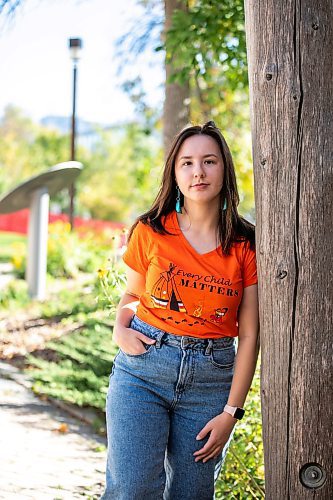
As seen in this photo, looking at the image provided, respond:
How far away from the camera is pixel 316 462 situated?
2.50 meters

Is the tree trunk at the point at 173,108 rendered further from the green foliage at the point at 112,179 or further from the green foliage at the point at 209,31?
the green foliage at the point at 112,179

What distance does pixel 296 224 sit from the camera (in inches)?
97.2

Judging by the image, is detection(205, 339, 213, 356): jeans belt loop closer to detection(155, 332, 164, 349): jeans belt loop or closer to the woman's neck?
detection(155, 332, 164, 349): jeans belt loop

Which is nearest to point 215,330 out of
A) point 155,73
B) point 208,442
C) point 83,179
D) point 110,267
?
point 208,442

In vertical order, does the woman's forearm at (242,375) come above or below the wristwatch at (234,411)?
above

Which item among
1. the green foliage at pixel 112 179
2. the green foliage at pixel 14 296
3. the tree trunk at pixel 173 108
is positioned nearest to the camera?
the tree trunk at pixel 173 108

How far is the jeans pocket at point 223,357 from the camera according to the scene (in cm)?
266

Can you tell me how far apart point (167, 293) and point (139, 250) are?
22 cm

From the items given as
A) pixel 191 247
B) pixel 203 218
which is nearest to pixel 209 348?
Answer: pixel 191 247

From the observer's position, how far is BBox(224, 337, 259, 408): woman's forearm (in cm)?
263

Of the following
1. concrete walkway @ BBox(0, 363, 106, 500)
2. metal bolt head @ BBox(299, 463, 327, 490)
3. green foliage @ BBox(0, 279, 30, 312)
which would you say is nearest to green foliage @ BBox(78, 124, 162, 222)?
green foliage @ BBox(0, 279, 30, 312)

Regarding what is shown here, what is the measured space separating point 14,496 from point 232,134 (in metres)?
9.28

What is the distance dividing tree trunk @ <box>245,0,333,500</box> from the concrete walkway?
1.87m

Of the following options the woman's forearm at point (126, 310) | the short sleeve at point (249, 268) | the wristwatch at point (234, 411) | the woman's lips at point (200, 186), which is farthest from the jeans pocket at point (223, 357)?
the woman's lips at point (200, 186)
